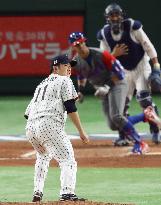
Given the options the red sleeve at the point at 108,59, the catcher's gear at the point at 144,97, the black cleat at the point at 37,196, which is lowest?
the catcher's gear at the point at 144,97

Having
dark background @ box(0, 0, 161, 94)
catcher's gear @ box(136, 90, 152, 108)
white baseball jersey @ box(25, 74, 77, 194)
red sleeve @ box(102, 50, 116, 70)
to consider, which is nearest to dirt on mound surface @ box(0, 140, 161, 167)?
catcher's gear @ box(136, 90, 152, 108)

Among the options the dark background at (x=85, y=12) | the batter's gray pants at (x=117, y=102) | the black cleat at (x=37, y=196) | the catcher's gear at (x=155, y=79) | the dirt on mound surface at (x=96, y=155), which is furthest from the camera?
the dark background at (x=85, y=12)

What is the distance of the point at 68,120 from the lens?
1881cm

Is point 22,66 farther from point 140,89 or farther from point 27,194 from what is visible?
point 27,194

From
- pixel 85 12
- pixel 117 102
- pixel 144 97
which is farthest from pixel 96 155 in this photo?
pixel 85 12

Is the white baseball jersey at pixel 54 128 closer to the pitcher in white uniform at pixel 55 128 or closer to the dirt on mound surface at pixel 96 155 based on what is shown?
the pitcher in white uniform at pixel 55 128

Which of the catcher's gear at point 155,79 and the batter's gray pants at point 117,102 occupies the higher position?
the catcher's gear at point 155,79

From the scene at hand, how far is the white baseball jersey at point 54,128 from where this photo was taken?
9750 millimetres

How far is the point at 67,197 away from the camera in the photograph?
9773 mm

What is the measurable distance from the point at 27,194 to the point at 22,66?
39.7 feet

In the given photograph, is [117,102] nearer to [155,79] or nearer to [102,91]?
[102,91]

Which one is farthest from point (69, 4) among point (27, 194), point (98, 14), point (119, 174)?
point (27, 194)

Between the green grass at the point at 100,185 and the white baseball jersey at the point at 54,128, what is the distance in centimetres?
57

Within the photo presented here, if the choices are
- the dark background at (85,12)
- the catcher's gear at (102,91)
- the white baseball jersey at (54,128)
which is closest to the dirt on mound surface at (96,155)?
the catcher's gear at (102,91)
